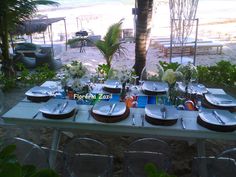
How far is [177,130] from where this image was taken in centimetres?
212

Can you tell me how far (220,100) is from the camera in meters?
2.61

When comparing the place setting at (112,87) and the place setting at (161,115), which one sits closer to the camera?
the place setting at (161,115)

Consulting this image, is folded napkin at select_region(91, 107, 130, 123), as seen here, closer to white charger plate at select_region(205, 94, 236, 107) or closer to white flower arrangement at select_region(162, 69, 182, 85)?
white flower arrangement at select_region(162, 69, 182, 85)

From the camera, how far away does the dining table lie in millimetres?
2113

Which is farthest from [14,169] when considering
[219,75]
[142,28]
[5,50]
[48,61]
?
[48,61]

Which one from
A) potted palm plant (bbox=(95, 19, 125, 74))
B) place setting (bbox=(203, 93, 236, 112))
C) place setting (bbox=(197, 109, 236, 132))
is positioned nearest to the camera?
place setting (bbox=(197, 109, 236, 132))

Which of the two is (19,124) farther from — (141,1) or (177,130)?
(141,1)

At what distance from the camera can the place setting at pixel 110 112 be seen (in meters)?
2.21

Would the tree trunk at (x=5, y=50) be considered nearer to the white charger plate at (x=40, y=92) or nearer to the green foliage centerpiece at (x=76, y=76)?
the white charger plate at (x=40, y=92)

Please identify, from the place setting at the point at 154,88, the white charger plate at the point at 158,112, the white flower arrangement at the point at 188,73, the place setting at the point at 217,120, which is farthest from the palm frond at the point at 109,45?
the place setting at the point at 217,120

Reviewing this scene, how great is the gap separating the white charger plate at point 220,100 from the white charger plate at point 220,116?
0.21m

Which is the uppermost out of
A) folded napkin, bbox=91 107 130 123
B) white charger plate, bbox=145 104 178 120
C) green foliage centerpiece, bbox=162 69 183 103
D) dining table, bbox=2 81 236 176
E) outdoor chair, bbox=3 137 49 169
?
green foliage centerpiece, bbox=162 69 183 103

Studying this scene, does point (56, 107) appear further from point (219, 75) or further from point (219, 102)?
point (219, 75)

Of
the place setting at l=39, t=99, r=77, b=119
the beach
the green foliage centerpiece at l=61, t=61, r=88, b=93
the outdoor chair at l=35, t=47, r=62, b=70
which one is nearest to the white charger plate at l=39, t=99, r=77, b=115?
the place setting at l=39, t=99, r=77, b=119
